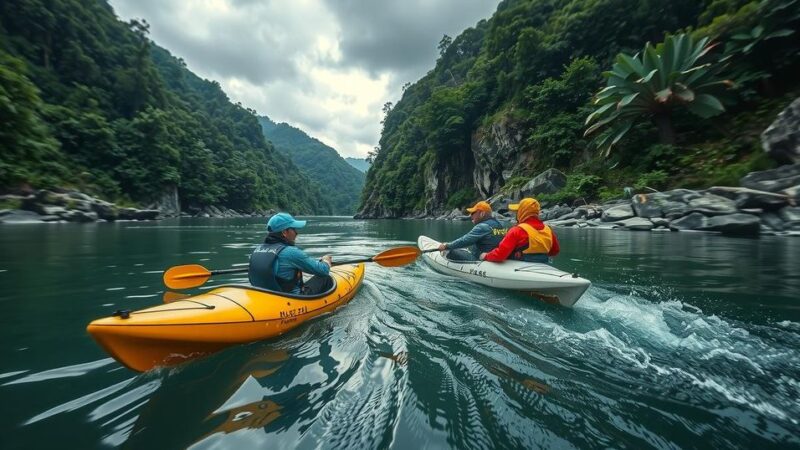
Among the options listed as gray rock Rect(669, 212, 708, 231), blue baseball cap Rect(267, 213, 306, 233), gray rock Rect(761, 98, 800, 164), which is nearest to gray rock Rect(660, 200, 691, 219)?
gray rock Rect(669, 212, 708, 231)

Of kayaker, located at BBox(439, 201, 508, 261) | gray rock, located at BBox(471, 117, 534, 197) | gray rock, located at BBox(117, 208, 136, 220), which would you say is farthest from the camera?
gray rock, located at BBox(471, 117, 534, 197)

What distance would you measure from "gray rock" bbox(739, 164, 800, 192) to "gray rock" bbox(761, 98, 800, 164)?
47 centimetres

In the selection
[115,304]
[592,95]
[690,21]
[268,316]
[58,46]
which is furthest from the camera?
[58,46]

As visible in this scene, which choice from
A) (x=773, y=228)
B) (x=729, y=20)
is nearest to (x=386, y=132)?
(x=729, y=20)

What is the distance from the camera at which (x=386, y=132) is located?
83438mm

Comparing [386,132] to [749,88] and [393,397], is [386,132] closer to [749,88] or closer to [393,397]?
[749,88]

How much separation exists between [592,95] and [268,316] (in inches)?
1129

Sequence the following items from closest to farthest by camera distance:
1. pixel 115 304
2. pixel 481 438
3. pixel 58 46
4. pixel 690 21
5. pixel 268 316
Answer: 1. pixel 481 438
2. pixel 268 316
3. pixel 115 304
4. pixel 690 21
5. pixel 58 46

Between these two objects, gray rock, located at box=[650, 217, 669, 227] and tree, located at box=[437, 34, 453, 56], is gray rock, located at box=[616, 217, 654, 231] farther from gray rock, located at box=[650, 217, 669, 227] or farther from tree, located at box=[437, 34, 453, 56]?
tree, located at box=[437, 34, 453, 56]

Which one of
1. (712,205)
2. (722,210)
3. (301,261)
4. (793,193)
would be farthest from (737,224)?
(301,261)

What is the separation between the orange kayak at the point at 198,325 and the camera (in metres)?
2.32

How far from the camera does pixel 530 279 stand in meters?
4.84

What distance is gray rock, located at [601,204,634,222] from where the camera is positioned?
53.1 ft

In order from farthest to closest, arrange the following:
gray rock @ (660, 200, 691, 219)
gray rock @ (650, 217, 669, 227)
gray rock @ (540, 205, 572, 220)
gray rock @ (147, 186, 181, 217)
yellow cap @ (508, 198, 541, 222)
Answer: gray rock @ (147, 186, 181, 217) < gray rock @ (540, 205, 572, 220) < gray rock @ (650, 217, 669, 227) < gray rock @ (660, 200, 691, 219) < yellow cap @ (508, 198, 541, 222)
